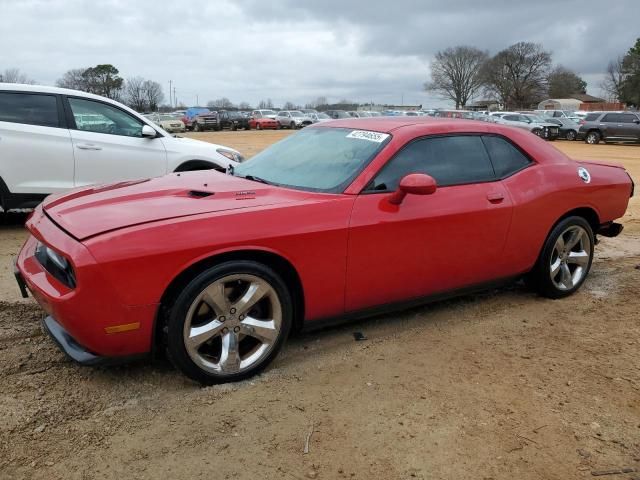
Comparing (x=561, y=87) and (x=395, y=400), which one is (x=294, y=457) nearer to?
(x=395, y=400)

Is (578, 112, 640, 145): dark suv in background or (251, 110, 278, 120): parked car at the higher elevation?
(578, 112, 640, 145): dark suv in background

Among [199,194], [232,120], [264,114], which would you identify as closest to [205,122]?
[232,120]

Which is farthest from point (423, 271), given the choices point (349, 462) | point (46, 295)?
point (46, 295)

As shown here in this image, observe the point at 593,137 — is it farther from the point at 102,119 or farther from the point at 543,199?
the point at 102,119

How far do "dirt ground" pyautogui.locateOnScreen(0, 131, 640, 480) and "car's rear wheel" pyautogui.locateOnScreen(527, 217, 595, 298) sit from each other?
515 mm

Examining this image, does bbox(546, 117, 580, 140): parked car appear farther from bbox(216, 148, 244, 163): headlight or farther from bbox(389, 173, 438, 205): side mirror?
bbox(389, 173, 438, 205): side mirror

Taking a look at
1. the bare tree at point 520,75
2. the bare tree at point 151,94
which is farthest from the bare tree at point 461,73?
the bare tree at point 151,94

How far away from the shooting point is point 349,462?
8.11 ft

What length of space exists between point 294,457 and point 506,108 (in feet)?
284

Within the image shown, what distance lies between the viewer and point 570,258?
459cm

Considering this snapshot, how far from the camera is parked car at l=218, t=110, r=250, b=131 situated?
4159 centimetres

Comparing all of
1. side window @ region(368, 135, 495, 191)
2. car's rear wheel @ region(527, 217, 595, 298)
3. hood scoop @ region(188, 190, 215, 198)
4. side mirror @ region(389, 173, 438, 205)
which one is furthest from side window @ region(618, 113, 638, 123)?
hood scoop @ region(188, 190, 215, 198)

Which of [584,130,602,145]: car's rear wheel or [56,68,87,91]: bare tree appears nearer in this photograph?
[584,130,602,145]: car's rear wheel

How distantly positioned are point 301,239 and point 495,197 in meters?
1.62
